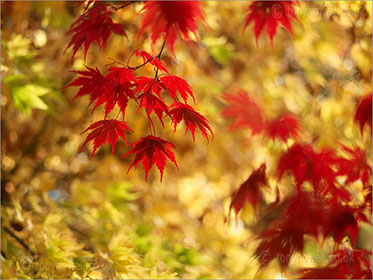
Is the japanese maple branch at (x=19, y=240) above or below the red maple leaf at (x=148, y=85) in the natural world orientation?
below

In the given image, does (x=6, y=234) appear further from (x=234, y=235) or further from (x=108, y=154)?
(x=234, y=235)

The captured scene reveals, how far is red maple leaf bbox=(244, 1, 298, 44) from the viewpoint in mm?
1202

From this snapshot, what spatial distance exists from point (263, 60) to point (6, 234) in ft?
6.00

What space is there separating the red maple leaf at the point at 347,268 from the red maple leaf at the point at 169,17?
714mm

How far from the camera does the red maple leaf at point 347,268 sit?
119 centimetres

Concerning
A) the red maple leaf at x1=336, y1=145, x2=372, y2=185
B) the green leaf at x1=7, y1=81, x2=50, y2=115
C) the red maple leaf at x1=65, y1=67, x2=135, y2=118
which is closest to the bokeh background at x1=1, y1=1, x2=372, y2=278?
the green leaf at x1=7, y1=81, x2=50, y2=115

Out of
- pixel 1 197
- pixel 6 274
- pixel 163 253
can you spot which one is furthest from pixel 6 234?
pixel 163 253

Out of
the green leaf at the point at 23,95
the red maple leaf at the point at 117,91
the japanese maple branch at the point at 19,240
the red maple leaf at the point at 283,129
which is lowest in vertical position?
the japanese maple branch at the point at 19,240

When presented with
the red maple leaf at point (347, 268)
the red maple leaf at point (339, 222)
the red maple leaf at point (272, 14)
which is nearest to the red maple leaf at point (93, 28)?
the red maple leaf at point (272, 14)

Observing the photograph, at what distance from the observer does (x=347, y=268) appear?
1.21 m

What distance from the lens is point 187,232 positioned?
2.48 metres

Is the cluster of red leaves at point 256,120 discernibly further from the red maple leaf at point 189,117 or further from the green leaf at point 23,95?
the green leaf at point 23,95

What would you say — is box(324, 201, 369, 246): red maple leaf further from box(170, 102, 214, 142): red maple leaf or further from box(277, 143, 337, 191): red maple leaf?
box(170, 102, 214, 142): red maple leaf

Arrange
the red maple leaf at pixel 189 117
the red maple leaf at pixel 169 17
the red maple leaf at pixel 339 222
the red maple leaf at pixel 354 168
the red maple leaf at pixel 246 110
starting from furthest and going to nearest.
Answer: the red maple leaf at pixel 246 110 < the red maple leaf at pixel 354 168 < the red maple leaf at pixel 339 222 < the red maple leaf at pixel 169 17 < the red maple leaf at pixel 189 117
